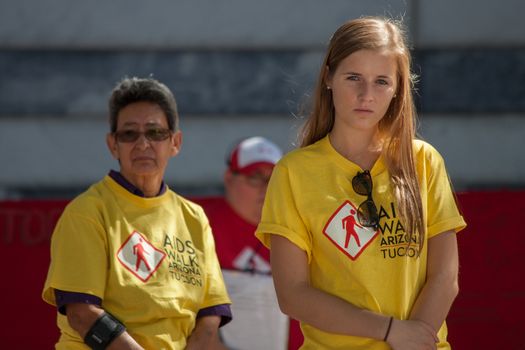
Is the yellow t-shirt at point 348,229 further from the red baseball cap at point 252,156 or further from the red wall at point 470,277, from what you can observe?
the red baseball cap at point 252,156

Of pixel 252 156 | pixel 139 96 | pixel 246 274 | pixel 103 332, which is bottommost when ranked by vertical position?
pixel 246 274

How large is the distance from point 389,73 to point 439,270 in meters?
0.64

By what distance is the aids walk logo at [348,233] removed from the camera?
10.5 feet

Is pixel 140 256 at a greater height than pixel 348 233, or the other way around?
pixel 348 233

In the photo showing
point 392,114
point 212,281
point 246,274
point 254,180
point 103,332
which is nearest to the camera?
point 392,114

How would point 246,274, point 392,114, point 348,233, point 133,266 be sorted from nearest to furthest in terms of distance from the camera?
point 348,233, point 392,114, point 133,266, point 246,274

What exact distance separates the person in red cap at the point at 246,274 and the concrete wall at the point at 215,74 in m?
1.90

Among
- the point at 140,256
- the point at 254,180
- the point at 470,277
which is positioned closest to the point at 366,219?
the point at 140,256

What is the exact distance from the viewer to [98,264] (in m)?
3.74

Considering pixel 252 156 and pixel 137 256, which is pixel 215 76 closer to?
pixel 252 156

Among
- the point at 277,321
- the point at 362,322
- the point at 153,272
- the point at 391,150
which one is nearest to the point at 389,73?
the point at 391,150

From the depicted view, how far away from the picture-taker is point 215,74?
290 inches

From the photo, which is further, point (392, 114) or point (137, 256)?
point (137, 256)

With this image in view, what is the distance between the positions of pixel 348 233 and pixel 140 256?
95 cm
